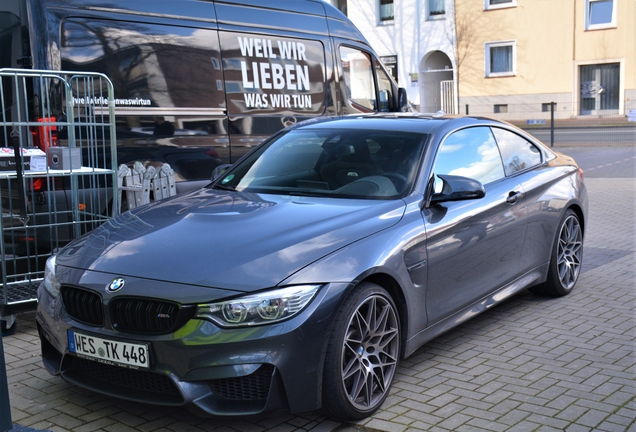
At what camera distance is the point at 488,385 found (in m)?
4.27

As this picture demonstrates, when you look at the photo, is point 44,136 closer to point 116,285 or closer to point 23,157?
point 23,157

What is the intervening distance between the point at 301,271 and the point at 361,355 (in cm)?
60

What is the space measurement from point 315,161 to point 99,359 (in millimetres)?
2029

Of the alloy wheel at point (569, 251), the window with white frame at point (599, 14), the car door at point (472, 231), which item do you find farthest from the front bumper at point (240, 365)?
the window with white frame at point (599, 14)

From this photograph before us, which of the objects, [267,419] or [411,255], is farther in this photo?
[411,255]

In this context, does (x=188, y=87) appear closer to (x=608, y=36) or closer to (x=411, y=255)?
(x=411, y=255)

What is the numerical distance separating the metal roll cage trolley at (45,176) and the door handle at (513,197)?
295 centimetres

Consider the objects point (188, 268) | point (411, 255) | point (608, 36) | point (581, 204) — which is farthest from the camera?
point (608, 36)

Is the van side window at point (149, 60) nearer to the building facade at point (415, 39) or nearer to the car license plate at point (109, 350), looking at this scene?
the car license plate at point (109, 350)

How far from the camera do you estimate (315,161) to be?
16.3ft

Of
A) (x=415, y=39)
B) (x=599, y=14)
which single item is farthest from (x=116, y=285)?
(x=415, y=39)

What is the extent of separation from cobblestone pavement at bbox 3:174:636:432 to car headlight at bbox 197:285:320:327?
676 mm

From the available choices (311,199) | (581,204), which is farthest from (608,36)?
(311,199)

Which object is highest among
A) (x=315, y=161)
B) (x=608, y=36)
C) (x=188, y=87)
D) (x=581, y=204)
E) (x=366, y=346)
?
(x=608, y=36)
